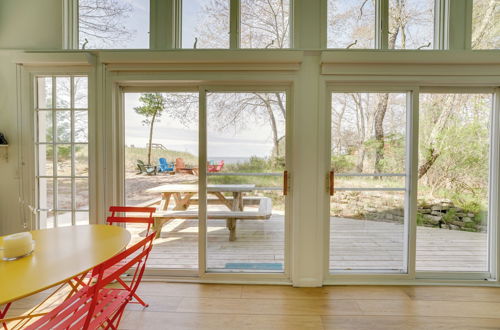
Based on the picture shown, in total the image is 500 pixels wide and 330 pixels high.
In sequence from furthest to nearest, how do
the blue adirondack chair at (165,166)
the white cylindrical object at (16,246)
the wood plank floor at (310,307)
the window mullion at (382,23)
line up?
the blue adirondack chair at (165,166)
the window mullion at (382,23)
the wood plank floor at (310,307)
the white cylindrical object at (16,246)

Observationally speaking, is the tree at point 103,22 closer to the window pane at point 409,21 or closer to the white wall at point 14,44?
the white wall at point 14,44

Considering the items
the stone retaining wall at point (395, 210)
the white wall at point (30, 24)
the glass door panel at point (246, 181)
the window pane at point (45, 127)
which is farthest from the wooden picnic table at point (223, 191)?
the white wall at point (30, 24)

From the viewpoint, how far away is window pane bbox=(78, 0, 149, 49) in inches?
113

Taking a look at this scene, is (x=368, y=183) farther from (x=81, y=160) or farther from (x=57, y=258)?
(x=81, y=160)

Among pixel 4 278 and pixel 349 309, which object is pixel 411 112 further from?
pixel 4 278

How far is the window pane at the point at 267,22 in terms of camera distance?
2.80m

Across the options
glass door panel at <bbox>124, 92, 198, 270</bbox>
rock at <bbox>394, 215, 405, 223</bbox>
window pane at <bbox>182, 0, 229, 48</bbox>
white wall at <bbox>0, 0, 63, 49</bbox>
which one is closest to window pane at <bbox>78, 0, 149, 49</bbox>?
white wall at <bbox>0, 0, 63, 49</bbox>

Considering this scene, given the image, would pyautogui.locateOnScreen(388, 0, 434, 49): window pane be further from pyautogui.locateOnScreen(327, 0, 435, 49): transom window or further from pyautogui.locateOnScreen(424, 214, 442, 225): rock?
pyautogui.locateOnScreen(424, 214, 442, 225): rock

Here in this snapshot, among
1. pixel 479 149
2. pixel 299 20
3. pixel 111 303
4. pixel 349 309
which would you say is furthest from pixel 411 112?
pixel 111 303

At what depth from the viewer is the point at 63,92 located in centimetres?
288

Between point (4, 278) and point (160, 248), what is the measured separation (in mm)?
→ 1903

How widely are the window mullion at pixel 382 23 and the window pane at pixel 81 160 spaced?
378 cm

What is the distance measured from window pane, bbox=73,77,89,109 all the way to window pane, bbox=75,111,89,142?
9 centimetres

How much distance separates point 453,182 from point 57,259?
160 inches
